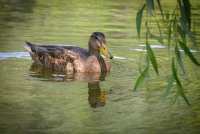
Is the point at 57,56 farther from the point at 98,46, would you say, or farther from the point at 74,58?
the point at 98,46

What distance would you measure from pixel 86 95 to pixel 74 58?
2459 mm

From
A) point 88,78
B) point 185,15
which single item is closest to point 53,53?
point 88,78

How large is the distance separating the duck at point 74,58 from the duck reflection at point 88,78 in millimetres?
162

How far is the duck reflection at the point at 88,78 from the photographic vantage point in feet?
34.8

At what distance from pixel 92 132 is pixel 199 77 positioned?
400 cm

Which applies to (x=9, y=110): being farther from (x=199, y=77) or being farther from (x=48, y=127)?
(x=199, y=77)

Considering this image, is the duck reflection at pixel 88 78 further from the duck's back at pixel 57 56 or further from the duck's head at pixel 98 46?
the duck's head at pixel 98 46

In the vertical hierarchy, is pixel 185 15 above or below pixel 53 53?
above

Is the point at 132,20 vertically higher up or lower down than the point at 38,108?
lower down

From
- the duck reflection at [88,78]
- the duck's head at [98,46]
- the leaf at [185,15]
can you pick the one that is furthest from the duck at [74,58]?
the leaf at [185,15]

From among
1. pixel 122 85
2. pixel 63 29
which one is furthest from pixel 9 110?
pixel 63 29

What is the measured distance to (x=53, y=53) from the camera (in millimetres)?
13125

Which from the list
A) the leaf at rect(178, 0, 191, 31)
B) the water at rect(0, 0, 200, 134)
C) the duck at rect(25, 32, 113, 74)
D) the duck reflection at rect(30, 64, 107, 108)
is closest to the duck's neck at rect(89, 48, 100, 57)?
the duck at rect(25, 32, 113, 74)

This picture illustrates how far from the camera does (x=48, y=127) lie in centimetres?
878
